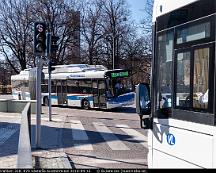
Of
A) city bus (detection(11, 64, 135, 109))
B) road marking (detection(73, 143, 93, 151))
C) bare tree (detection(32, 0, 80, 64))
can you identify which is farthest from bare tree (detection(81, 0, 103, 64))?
road marking (detection(73, 143, 93, 151))

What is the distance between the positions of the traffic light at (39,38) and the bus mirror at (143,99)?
6.86 meters

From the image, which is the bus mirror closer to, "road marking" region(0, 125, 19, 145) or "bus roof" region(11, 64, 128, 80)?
"road marking" region(0, 125, 19, 145)

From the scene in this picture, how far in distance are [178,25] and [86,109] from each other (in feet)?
81.9

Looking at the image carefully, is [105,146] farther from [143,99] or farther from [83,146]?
[143,99]

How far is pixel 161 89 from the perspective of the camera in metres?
5.16

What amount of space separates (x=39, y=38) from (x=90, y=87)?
680 inches

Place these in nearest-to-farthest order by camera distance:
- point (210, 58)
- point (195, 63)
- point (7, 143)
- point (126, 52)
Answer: point (210, 58)
point (195, 63)
point (7, 143)
point (126, 52)

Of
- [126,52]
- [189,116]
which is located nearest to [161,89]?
[189,116]

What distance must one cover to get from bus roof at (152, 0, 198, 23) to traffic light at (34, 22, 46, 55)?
6897 mm

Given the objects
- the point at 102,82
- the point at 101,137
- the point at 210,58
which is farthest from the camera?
the point at 102,82

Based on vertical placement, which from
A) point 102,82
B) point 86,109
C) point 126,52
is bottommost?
point 86,109

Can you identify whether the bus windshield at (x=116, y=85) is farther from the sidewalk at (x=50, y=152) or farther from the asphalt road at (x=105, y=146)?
the sidewalk at (x=50, y=152)

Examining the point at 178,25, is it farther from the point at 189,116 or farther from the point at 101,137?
the point at 101,137

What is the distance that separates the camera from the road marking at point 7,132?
44.1ft
